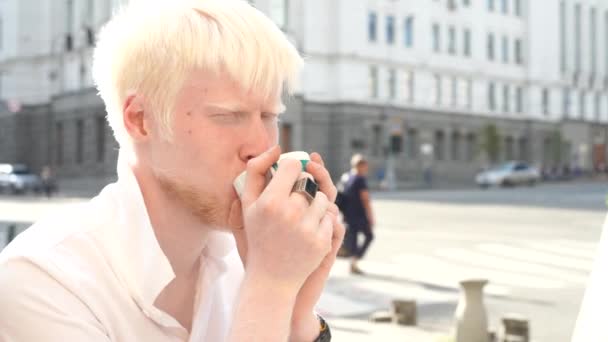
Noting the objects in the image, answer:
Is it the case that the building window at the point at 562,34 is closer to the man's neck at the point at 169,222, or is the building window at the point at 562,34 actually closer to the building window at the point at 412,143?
the building window at the point at 412,143

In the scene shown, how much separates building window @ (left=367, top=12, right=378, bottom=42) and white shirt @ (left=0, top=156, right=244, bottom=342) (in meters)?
46.6

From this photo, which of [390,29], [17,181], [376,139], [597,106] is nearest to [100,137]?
[17,181]

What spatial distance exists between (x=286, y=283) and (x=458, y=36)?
52.9 meters

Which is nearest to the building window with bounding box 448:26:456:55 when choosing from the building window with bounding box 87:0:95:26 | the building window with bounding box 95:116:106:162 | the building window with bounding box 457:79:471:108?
the building window with bounding box 457:79:471:108

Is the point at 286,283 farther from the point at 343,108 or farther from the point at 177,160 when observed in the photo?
the point at 343,108

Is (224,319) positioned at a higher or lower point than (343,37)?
lower

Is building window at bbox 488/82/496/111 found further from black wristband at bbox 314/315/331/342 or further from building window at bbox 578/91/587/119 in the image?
black wristband at bbox 314/315/331/342

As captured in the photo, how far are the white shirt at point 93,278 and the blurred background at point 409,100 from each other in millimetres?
23125

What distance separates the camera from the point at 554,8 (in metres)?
58.1

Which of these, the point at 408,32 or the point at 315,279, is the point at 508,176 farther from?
the point at 315,279

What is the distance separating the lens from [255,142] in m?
1.51

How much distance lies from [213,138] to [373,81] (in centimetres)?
4633

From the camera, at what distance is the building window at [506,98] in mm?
55219

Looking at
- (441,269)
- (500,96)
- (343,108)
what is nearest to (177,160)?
(441,269)
